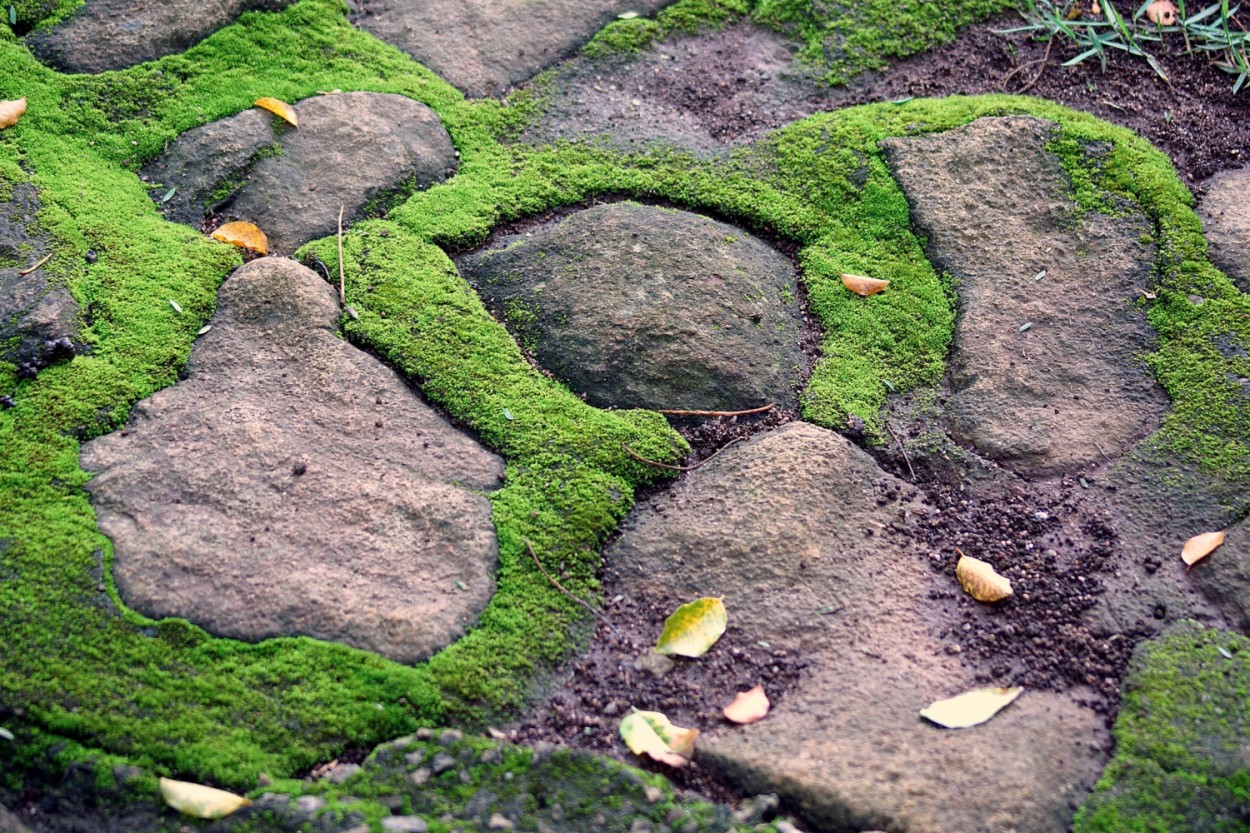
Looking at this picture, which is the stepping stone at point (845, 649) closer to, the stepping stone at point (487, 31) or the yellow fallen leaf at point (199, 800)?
the yellow fallen leaf at point (199, 800)

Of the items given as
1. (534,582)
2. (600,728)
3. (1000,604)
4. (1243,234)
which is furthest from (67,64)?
(1243,234)

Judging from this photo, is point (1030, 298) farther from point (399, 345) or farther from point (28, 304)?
point (28, 304)

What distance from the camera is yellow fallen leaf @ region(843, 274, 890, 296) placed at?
3078 millimetres

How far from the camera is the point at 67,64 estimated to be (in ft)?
11.3

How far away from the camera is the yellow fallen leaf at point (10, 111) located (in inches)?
126

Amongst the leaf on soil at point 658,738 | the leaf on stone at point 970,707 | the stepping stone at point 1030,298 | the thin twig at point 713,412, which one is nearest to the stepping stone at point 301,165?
the thin twig at point 713,412

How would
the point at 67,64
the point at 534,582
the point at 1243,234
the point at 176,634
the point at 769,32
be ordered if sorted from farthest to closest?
the point at 769,32
the point at 67,64
the point at 1243,234
the point at 534,582
the point at 176,634

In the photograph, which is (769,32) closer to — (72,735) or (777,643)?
(777,643)

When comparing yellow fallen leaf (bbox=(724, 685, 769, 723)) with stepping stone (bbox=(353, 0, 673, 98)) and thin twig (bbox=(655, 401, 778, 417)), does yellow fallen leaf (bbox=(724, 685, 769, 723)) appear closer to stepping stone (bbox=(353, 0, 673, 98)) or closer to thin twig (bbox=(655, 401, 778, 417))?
thin twig (bbox=(655, 401, 778, 417))

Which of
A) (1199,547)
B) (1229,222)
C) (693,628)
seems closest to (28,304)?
(693,628)

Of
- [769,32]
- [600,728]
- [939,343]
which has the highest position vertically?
[769,32]

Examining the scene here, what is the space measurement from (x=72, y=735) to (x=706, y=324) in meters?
1.71

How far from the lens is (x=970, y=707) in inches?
86.7

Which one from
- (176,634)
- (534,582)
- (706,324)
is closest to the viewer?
(176,634)
